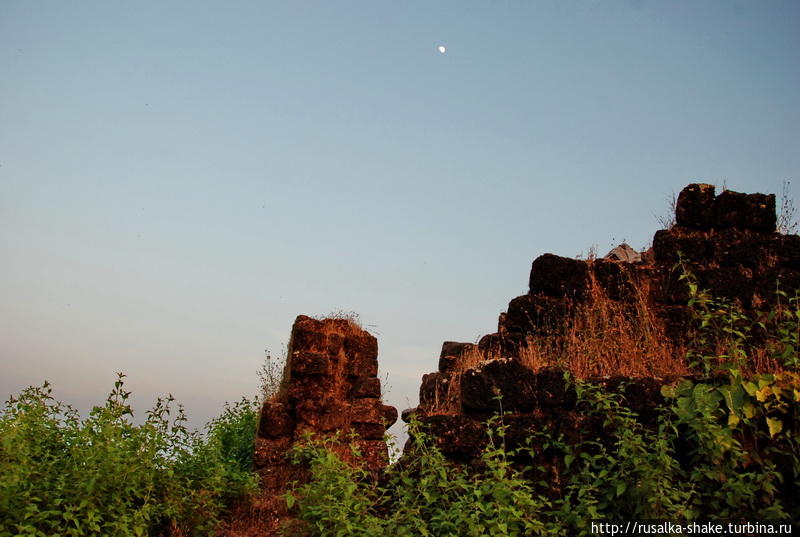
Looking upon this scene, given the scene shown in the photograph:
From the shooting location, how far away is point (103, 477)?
291 inches

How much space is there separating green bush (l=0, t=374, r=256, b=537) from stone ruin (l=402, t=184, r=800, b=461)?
118 inches

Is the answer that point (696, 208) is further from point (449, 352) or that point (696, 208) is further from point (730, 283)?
point (449, 352)

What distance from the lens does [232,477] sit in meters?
9.88

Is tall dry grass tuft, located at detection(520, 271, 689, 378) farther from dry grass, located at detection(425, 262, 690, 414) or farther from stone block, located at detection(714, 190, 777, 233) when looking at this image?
stone block, located at detection(714, 190, 777, 233)

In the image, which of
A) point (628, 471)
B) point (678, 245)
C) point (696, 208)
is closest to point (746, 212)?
point (696, 208)

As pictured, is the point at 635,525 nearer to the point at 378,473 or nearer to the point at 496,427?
the point at 496,427

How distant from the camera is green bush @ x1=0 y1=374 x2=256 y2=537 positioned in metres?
7.01

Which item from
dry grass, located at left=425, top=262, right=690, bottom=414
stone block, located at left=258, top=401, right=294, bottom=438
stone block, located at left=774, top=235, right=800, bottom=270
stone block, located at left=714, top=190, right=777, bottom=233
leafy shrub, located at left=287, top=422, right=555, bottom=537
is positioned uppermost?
stone block, located at left=714, top=190, right=777, bottom=233

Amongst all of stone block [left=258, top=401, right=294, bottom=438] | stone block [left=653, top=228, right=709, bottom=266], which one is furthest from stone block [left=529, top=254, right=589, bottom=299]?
stone block [left=258, top=401, right=294, bottom=438]

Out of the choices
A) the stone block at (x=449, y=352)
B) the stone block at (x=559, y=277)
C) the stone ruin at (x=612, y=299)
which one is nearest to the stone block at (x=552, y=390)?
the stone ruin at (x=612, y=299)

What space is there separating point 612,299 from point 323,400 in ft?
18.7

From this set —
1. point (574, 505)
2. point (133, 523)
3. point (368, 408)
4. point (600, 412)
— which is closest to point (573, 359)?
point (600, 412)

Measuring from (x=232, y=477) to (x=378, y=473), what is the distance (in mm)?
3173

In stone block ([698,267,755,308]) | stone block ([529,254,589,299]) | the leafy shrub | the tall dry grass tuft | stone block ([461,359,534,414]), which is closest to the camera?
the leafy shrub
